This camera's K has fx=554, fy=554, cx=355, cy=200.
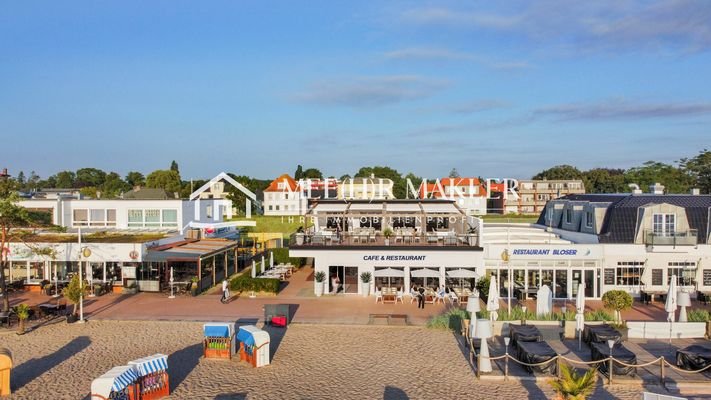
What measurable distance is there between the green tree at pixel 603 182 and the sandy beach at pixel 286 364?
9560cm

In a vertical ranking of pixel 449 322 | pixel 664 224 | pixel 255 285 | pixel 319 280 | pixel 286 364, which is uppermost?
pixel 664 224

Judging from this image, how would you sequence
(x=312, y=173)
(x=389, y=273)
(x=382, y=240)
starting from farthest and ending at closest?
1. (x=312, y=173)
2. (x=382, y=240)
3. (x=389, y=273)

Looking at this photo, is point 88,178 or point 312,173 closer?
point 312,173

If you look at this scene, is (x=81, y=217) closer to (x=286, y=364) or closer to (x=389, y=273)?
(x=389, y=273)

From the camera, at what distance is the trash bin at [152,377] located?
42.7 feet

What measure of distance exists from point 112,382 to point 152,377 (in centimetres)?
137

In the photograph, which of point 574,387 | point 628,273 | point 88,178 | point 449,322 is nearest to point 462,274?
point 449,322

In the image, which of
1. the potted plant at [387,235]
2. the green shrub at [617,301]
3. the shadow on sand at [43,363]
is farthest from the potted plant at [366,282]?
the shadow on sand at [43,363]

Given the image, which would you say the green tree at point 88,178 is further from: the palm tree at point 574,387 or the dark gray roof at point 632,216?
the palm tree at point 574,387

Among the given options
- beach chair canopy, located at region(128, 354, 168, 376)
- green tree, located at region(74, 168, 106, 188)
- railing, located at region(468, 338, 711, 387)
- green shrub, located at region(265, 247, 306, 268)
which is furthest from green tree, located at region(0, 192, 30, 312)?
green tree, located at region(74, 168, 106, 188)

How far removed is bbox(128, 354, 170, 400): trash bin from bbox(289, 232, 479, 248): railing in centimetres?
1319

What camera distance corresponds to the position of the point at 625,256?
85.5 feet

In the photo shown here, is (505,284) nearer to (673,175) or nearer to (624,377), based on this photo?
(624,377)

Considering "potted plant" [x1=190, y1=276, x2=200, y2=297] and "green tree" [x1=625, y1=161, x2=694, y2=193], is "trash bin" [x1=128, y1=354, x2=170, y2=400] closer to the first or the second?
"potted plant" [x1=190, y1=276, x2=200, y2=297]
